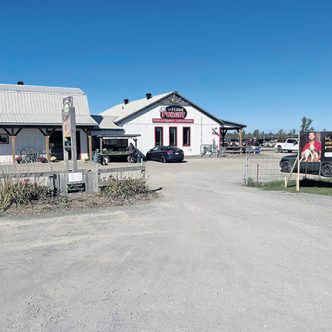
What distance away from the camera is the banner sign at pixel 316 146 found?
42.4ft

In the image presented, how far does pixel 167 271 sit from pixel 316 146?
10.2m

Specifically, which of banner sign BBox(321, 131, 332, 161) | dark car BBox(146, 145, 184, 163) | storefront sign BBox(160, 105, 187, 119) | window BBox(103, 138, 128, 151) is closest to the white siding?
window BBox(103, 138, 128, 151)

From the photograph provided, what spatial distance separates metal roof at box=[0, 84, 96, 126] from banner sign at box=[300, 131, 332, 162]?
1852 centimetres

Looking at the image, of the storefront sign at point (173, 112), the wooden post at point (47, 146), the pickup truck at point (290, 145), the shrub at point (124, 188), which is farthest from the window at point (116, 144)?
the pickup truck at point (290, 145)

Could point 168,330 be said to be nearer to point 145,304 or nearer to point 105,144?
point 145,304

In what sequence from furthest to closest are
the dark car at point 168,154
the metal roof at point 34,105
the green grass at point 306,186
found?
the dark car at point 168,154 < the metal roof at point 34,105 < the green grass at point 306,186

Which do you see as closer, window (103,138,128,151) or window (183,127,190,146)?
window (103,138,128,151)

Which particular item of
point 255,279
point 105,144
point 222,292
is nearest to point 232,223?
point 255,279

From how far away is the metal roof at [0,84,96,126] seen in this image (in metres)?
26.5

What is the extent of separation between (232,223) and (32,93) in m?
25.8

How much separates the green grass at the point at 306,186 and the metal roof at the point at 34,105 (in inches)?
689

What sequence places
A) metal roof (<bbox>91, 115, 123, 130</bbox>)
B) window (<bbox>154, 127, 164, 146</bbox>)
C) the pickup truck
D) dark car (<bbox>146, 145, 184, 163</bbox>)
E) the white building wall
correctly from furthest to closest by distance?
the pickup truck, window (<bbox>154, 127, 164, 146</bbox>), the white building wall, metal roof (<bbox>91, 115, 123, 130</bbox>), dark car (<bbox>146, 145, 184, 163</bbox>)

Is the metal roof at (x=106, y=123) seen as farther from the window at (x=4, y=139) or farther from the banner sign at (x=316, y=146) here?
the banner sign at (x=316, y=146)

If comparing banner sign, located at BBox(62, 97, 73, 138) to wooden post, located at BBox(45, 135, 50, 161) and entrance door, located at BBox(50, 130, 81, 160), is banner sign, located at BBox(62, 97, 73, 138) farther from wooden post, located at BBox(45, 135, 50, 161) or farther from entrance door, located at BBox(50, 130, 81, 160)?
entrance door, located at BBox(50, 130, 81, 160)
